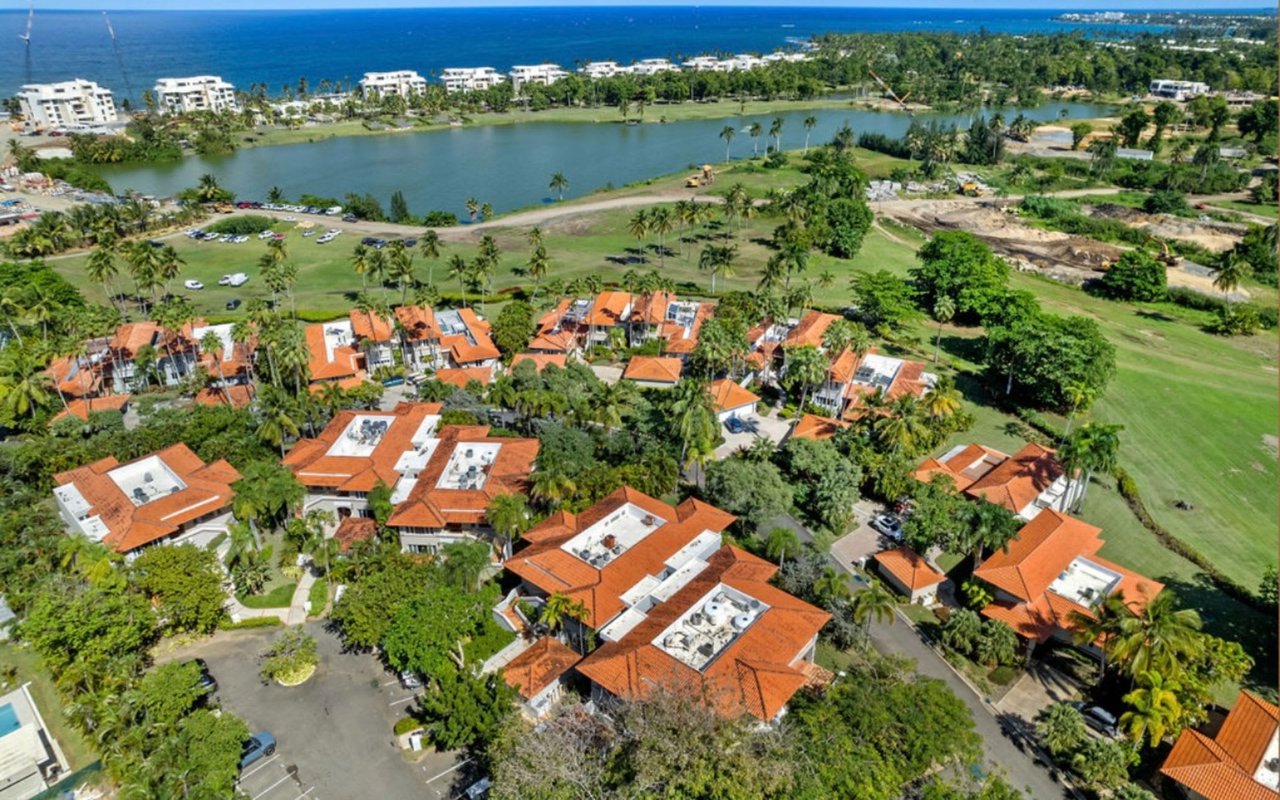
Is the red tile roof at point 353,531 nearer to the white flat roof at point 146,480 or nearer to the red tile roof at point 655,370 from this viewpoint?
the white flat roof at point 146,480

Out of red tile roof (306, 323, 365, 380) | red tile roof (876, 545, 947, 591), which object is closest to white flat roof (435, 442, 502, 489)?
red tile roof (306, 323, 365, 380)

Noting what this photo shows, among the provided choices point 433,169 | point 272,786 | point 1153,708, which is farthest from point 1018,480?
point 433,169

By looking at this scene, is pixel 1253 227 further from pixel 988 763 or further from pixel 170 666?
pixel 170 666

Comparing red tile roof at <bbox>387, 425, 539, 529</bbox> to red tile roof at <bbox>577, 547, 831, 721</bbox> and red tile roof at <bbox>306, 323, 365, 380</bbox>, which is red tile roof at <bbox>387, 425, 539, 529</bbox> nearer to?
red tile roof at <bbox>577, 547, 831, 721</bbox>

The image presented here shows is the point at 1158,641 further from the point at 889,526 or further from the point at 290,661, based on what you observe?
the point at 290,661

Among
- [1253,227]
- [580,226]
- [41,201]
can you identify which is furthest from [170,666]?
[1253,227]

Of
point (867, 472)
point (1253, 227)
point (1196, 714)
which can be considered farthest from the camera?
point (1253, 227)
